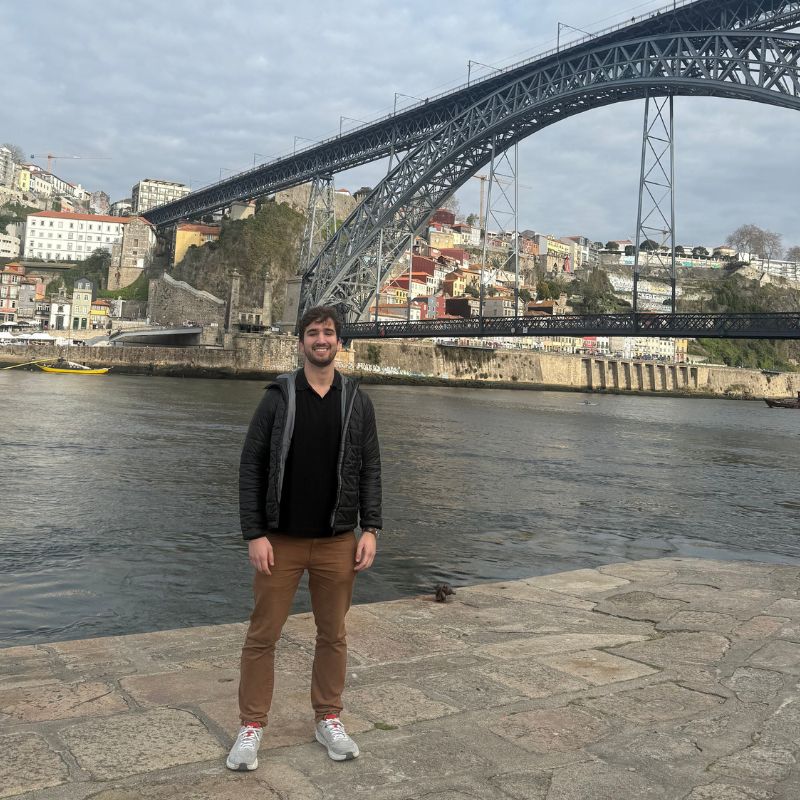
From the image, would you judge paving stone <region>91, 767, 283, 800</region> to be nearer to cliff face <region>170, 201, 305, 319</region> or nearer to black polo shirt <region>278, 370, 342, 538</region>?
black polo shirt <region>278, 370, 342, 538</region>

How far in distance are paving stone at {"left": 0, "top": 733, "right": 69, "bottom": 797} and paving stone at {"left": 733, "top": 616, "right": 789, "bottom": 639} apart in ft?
10.3

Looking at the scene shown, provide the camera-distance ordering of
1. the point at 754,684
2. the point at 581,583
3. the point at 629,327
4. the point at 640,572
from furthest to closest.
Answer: the point at 629,327 < the point at 640,572 < the point at 581,583 < the point at 754,684

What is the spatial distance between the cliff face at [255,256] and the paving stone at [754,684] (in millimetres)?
64719

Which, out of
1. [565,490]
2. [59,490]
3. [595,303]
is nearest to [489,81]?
[565,490]

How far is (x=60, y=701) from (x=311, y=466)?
4.14 feet

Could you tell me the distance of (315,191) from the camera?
4938cm

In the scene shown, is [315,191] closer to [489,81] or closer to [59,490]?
[489,81]

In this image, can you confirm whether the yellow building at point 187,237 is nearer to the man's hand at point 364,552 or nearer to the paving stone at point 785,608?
the paving stone at point 785,608

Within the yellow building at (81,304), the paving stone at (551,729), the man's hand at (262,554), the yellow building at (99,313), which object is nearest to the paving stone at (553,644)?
the paving stone at (551,729)

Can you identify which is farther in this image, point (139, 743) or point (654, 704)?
point (654, 704)

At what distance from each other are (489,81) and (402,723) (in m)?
38.1

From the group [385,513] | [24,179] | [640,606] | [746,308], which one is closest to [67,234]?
[24,179]

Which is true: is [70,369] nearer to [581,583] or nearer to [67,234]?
[581,583]

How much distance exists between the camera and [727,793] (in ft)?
8.03
